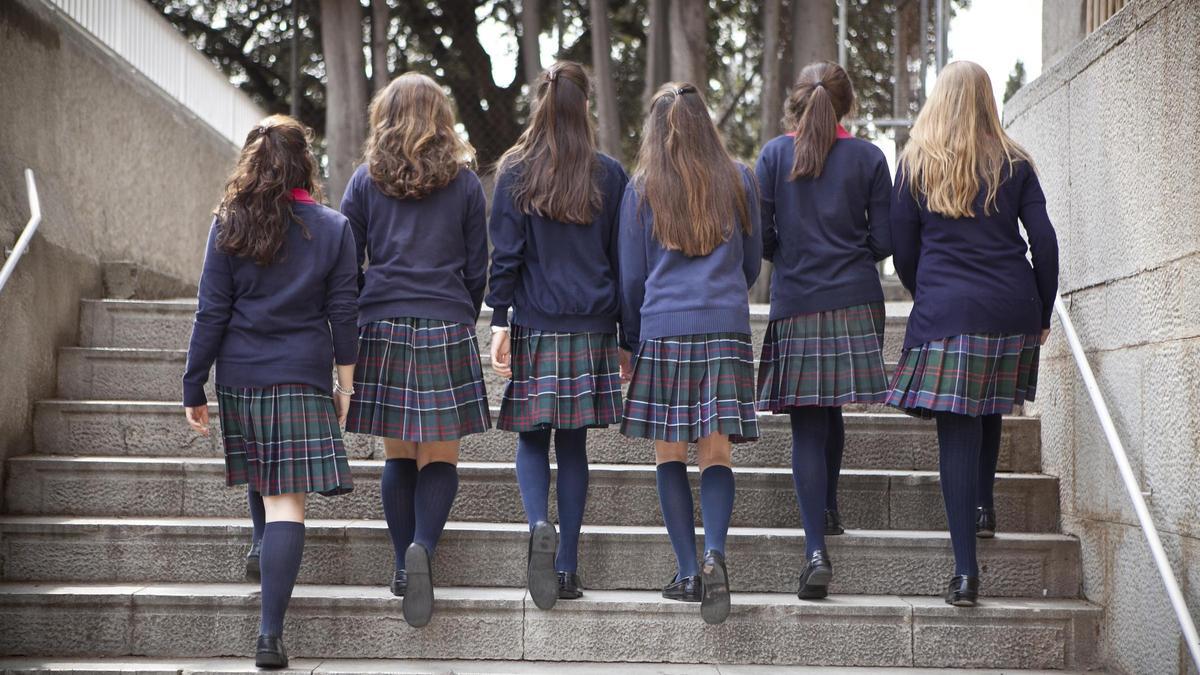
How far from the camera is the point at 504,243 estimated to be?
380 cm

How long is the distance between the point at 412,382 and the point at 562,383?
47cm

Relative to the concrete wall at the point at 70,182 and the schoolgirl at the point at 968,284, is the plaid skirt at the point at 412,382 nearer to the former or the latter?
the schoolgirl at the point at 968,284

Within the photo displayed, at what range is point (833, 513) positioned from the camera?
13.5ft

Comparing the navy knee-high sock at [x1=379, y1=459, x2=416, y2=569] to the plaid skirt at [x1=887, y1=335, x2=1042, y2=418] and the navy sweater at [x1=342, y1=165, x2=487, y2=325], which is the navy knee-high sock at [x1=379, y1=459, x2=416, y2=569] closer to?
the navy sweater at [x1=342, y1=165, x2=487, y2=325]

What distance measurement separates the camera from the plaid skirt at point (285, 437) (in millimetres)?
3486

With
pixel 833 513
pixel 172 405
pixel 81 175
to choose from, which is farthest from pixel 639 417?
pixel 81 175

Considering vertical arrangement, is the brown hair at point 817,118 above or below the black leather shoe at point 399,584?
above

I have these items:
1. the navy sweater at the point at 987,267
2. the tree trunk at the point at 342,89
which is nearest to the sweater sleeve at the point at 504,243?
the navy sweater at the point at 987,267

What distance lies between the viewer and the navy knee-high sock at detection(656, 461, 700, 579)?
367 centimetres

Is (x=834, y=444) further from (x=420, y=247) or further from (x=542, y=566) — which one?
(x=420, y=247)

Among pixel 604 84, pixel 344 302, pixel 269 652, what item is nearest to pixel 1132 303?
pixel 344 302

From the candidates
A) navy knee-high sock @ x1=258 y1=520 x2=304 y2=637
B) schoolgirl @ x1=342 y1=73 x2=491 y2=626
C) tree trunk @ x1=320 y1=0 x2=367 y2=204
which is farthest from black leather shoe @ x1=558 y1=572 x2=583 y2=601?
tree trunk @ x1=320 y1=0 x2=367 y2=204

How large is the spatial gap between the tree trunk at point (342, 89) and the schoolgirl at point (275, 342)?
508cm

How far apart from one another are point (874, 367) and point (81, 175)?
3932 millimetres
